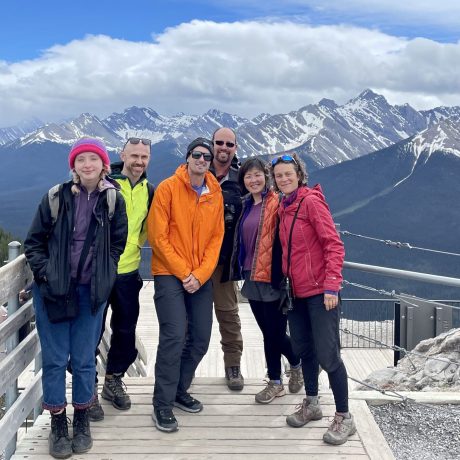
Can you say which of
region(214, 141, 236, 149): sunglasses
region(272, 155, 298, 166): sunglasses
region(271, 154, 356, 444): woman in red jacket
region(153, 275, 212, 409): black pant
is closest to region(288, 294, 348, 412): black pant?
region(271, 154, 356, 444): woman in red jacket

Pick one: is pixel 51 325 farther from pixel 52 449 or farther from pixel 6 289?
pixel 52 449

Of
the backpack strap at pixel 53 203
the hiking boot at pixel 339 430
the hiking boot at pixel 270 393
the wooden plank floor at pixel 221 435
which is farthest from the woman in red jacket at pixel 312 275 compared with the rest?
the backpack strap at pixel 53 203

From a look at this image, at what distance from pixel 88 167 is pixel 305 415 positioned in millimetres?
2323

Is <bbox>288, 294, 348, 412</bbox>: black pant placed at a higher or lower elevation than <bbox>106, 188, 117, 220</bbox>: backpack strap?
lower

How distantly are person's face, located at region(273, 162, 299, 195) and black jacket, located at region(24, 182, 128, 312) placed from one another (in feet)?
4.03

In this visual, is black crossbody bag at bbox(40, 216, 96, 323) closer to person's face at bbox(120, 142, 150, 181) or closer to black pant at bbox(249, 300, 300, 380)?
person's face at bbox(120, 142, 150, 181)

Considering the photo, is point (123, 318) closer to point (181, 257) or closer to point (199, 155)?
point (181, 257)

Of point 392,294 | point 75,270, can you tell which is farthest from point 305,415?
point 75,270

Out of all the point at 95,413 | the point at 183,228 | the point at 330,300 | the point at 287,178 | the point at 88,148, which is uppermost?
the point at 88,148

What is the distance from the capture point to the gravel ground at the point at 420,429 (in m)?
4.22

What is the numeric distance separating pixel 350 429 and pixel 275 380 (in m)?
0.78

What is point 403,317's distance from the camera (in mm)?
6531

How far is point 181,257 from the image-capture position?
14.1 ft

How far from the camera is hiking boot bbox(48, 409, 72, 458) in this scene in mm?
3804
